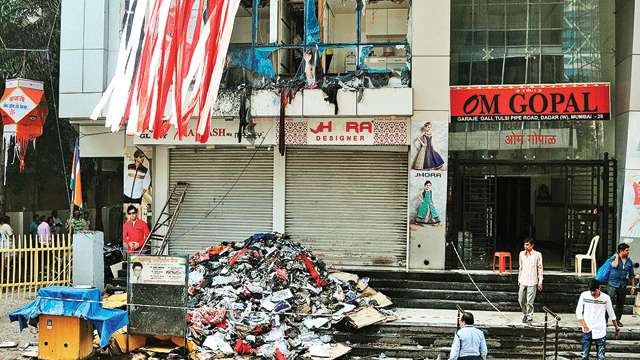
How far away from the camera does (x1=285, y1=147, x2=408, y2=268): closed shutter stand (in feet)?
50.8

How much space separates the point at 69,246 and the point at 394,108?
8.72 metres

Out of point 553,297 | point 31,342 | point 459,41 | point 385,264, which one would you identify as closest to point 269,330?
point 31,342

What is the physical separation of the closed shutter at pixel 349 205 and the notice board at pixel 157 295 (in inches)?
239

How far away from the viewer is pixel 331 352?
10.2 metres

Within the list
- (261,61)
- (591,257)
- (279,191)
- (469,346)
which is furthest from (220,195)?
(469,346)

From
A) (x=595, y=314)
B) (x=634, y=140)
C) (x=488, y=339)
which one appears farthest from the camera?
(x=634, y=140)

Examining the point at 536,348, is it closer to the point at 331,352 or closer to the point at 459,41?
the point at 331,352

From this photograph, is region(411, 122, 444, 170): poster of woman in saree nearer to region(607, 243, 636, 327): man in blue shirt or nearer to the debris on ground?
region(607, 243, 636, 327): man in blue shirt

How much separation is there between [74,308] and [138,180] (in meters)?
7.00

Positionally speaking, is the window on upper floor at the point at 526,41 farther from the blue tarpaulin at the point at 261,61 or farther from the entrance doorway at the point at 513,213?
the blue tarpaulin at the point at 261,61

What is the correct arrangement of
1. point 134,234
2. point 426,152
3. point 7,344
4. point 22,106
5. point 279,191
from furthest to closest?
point 22,106 → point 279,191 → point 134,234 → point 426,152 → point 7,344

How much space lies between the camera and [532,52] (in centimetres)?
1562

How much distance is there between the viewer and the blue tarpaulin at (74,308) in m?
9.48

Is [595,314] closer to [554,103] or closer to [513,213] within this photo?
[554,103]
